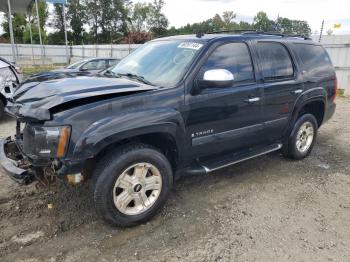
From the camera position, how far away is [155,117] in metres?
3.13

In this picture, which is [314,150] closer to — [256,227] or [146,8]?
[256,227]

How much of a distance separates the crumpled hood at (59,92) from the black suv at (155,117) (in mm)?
11

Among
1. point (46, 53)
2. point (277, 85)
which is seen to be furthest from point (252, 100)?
point (46, 53)

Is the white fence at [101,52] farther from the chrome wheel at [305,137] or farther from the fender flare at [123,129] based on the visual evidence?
the fender flare at [123,129]

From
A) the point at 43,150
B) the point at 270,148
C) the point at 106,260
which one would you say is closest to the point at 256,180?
the point at 270,148

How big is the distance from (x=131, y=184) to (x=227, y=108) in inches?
56.3

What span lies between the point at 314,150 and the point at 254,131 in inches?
90.3

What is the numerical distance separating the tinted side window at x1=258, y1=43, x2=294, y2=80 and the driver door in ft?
0.91

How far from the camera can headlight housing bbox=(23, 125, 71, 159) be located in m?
2.75

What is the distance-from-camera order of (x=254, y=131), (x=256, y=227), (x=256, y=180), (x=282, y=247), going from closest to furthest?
(x=282, y=247)
(x=256, y=227)
(x=254, y=131)
(x=256, y=180)

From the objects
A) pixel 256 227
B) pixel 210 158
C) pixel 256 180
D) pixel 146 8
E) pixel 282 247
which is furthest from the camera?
pixel 146 8

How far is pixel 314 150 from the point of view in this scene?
5918mm

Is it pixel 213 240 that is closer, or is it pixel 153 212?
pixel 213 240

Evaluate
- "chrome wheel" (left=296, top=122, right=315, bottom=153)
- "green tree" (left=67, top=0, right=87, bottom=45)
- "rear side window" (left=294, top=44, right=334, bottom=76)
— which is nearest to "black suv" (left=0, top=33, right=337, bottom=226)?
"rear side window" (left=294, top=44, right=334, bottom=76)
